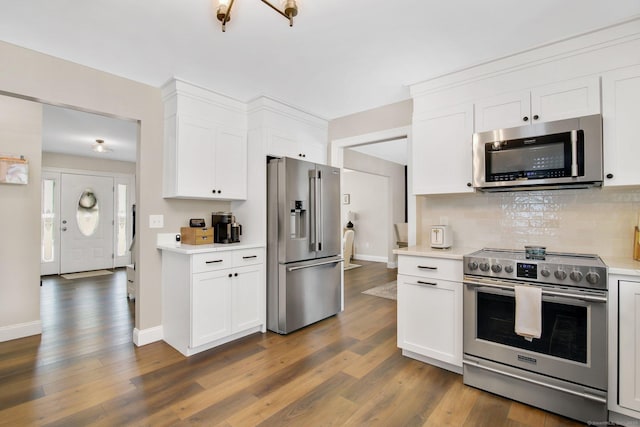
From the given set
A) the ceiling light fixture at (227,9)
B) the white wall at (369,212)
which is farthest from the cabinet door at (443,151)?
the white wall at (369,212)

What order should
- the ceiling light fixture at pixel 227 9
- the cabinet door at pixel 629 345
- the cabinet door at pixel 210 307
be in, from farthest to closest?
the cabinet door at pixel 210 307 → the cabinet door at pixel 629 345 → the ceiling light fixture at pixel 227 9

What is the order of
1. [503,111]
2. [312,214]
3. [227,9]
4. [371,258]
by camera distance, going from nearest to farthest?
[227,9] < [503,111] < [312,214] < [371,258]

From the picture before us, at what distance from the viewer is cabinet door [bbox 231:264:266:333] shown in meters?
3.06

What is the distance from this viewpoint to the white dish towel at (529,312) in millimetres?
1938

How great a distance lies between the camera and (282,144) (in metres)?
3.55

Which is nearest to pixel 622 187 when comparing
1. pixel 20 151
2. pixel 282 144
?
pixel 282 144

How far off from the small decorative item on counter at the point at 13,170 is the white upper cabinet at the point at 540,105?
14.7 feet

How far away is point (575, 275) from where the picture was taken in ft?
6.15

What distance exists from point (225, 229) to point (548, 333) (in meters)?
2.90

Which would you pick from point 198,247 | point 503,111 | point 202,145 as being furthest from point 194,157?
point 503,111

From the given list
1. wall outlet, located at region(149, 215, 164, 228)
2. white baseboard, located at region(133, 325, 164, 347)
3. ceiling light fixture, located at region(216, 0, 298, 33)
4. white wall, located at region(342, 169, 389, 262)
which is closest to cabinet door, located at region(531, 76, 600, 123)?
ceiling light fixture, located at region(216, 0, 298, 33)

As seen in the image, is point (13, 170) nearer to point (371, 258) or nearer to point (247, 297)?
point (247, 297)

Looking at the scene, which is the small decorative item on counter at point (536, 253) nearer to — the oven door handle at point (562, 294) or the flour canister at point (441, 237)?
the oven door handle at point (562, 294)

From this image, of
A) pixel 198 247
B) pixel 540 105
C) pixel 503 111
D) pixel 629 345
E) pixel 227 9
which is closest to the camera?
pixel 227 9
